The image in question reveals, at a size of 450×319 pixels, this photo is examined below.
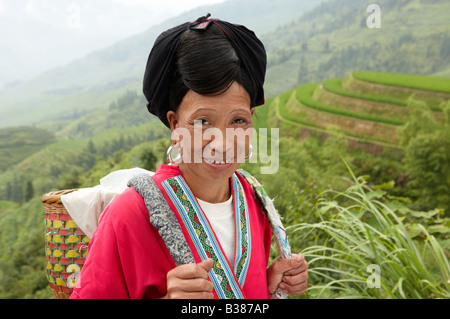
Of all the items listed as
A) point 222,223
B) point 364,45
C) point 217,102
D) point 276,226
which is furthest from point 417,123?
point 217,102

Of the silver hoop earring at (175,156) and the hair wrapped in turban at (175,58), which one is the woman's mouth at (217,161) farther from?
the hair wrapped in turban at (175,58)

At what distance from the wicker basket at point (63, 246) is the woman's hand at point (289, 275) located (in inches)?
29.3

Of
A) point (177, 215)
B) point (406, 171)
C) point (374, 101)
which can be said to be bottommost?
point (406, 171)

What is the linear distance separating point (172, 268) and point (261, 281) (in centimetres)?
34

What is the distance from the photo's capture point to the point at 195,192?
4.23ft

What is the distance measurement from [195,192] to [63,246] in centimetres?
67

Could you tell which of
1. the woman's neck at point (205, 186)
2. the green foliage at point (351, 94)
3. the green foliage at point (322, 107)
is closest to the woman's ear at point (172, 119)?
the woman's neck at point (205, 186)

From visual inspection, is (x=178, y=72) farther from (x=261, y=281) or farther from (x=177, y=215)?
(x=261, y=281)

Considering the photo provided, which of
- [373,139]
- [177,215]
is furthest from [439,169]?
[177,215]

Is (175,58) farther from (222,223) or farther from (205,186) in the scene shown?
(222,223)

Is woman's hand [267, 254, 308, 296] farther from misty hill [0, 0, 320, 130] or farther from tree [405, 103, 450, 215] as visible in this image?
misty hill [0, 0, 320, 130]

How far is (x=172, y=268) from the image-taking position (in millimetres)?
1121

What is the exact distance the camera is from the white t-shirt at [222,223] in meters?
1.28
